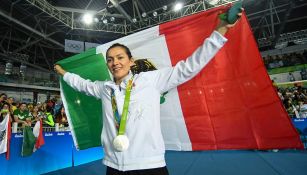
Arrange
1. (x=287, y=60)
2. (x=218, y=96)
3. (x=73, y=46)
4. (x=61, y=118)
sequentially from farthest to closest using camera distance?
(x=287, y=60) < (x=73, y=46) < (x=61, y=118) < (x=218, y=96)

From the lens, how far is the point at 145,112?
138 centimetres

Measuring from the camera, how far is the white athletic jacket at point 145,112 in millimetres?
1307

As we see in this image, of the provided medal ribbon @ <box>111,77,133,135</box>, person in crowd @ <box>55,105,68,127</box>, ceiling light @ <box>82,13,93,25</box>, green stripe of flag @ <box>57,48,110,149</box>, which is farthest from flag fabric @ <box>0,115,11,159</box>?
ceiling light @ <box>82,13,93,25</box>

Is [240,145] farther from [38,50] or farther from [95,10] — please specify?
[38,50]

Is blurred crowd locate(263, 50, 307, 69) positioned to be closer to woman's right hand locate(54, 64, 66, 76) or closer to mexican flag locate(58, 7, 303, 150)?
mexican flag locate(58, 7, 303, 150)

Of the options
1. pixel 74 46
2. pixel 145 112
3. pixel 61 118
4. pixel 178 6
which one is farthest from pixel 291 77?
pixel 145 112

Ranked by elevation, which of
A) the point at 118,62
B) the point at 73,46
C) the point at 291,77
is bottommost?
the point at 118,62

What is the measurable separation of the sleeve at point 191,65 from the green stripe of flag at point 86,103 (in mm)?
1005

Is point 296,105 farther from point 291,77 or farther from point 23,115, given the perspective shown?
point 23,115

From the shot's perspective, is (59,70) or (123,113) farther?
(59,70)

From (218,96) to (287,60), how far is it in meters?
15.6

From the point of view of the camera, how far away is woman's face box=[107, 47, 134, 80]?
1.54 meters

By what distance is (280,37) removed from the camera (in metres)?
15.4

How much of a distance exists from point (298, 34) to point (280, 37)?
1041mm
